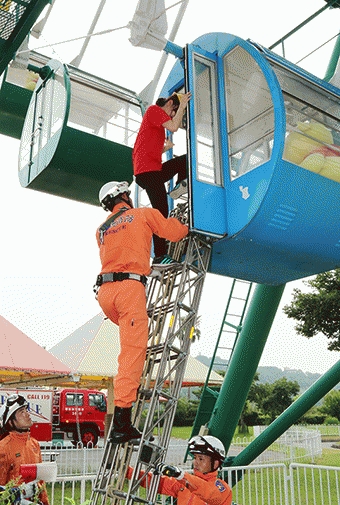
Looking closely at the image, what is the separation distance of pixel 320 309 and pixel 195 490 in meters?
18.5

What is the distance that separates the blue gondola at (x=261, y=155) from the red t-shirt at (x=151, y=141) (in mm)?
406

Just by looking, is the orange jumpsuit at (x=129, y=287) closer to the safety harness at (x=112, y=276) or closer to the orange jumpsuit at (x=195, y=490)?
the safety harness at (x=112, y=276)

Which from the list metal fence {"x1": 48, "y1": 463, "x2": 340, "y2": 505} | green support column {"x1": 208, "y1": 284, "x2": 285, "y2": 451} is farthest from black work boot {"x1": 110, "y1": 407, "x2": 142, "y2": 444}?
green support column {"x1": 208, "y1": 284, "x2": 285, "y2": 451}

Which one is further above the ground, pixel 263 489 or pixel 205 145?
pixel 205 145

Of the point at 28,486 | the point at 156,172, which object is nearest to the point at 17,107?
the point at 156,172

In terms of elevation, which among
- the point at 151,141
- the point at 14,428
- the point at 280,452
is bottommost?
the point at 280,452

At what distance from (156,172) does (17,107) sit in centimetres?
594

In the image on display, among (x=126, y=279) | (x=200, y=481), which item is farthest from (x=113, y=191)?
(x=200, y=481)

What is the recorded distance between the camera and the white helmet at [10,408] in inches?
209

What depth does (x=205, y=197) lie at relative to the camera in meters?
5.27

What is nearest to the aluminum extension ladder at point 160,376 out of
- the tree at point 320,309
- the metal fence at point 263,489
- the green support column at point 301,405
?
the metal fence at point 263,489

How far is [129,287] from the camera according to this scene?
14.8 feet

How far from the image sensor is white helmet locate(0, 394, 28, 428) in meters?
5.30

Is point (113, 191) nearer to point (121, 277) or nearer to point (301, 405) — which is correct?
point (121, 277)
